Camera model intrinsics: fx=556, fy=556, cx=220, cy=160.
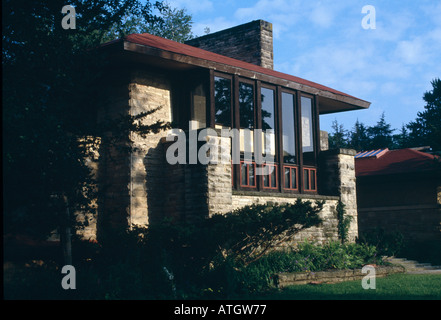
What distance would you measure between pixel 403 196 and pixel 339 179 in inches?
208

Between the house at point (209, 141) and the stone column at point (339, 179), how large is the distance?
0.03 meters

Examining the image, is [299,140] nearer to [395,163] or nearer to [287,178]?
[287,178]

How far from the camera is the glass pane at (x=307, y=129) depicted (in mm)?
16828

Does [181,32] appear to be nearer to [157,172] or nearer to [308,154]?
[308,154]

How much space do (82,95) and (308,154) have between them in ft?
32.4

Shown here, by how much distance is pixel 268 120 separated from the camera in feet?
50.8

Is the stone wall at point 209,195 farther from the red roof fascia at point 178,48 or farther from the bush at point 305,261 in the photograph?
the red roof fascia at point 178,48

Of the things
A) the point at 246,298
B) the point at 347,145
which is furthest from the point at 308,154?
the point at 347,145

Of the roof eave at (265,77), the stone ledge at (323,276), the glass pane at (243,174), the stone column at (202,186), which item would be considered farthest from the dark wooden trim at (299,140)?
the stone column at (202,186)

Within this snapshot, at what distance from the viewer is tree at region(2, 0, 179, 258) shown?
7.82 metres

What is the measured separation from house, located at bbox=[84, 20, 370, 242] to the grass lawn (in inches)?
108

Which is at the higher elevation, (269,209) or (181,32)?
(181,32)

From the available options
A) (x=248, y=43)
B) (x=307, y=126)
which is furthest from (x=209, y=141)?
(x=248, y=43)

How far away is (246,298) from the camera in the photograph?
992 cm
